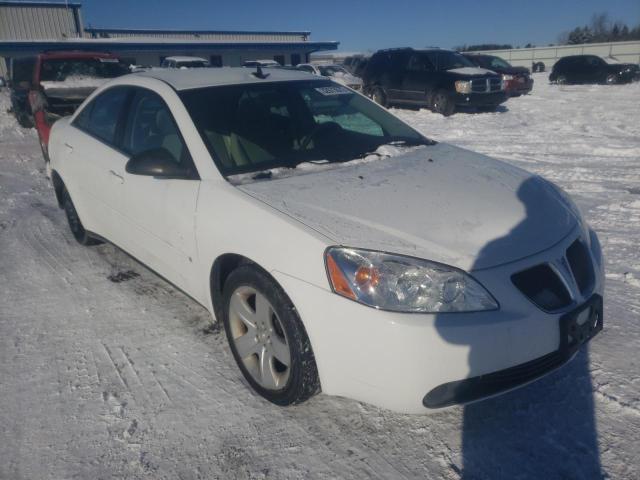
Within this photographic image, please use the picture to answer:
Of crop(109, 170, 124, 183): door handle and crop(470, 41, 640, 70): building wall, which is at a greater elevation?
crop(470, 41, 640, 70): building wall

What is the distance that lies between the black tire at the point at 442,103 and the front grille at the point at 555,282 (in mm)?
11490

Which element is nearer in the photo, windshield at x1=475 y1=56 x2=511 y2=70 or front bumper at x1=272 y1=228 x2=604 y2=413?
front bumper at x1=272 y1=228 x2=604 y2=413

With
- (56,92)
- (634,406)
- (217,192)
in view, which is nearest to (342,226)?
(217,192)

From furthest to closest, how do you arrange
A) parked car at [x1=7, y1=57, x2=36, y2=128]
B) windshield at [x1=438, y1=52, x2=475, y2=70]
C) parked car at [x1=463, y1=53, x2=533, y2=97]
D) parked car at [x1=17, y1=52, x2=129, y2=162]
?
parked car at [x1=463, y1=53, x2=533, y2=97] → windshield at [x1=438, y1=52, x2=475, y2=70] → parked car at [x1=7, y1=57, x2=36, y2=128] → parked car at [x1=17, y1=52, x2=129, y2=162]

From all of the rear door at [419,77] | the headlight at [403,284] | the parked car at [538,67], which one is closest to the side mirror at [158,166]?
the headlight at [403,284]

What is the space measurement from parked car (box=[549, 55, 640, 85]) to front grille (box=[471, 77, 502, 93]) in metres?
12.5

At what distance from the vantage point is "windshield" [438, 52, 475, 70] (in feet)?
45.6

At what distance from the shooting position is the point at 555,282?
2186mm

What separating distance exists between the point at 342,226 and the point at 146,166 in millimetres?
1243

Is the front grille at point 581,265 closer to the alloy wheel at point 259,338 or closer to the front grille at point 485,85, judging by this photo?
the alloy wheel at point 259,338

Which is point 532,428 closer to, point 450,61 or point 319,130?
point 319,130

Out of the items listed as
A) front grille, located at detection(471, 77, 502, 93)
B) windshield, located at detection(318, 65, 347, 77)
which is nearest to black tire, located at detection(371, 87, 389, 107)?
front grille, located at detection(471, 77, 502, 93)

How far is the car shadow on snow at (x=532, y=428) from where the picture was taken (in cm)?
206

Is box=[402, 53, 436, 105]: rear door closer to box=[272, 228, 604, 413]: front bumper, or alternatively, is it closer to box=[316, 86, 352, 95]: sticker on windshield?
box=[316, 86, 352, 95]: sticker on windshield
